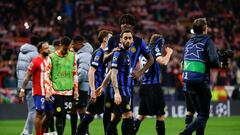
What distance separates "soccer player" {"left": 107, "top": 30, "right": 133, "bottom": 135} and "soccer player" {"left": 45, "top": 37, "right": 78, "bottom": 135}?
6.01 feet

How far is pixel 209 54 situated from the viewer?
13469 millimetres

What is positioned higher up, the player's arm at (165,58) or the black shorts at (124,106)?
the player's arm at (165,58)

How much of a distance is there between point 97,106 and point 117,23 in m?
21.7

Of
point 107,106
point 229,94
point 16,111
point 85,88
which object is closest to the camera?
point 107,106

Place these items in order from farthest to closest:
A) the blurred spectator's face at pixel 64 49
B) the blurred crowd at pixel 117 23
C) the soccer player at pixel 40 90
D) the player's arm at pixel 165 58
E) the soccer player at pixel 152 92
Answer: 1. the blurred crowd at pixel 117 23
2. the soccer player at pixel 152 92
3. the soccer player at pixel 40 90
4. the blurred spectator's face at pixel 64 49
5. the player's arm at pixel 165 58

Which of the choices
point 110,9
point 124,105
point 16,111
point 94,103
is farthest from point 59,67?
point 110,9

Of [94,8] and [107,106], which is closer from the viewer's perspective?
[107,106]

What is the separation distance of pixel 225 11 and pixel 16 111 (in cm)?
1563

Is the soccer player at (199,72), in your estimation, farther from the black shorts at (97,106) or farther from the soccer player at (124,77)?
the black shorts at (97,106)

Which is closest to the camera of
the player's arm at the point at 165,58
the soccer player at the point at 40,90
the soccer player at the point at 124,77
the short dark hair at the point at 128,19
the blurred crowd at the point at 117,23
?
the soccer player at the point at 124,77

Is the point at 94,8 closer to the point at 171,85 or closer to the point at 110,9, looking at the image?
the point at 110,9

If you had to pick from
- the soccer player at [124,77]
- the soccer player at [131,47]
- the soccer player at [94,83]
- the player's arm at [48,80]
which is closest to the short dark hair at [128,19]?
the soccer player at [131,47]

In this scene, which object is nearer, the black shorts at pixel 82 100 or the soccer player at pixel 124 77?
the soccer player at pixel 124 77

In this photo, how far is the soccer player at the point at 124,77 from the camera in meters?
13.0
